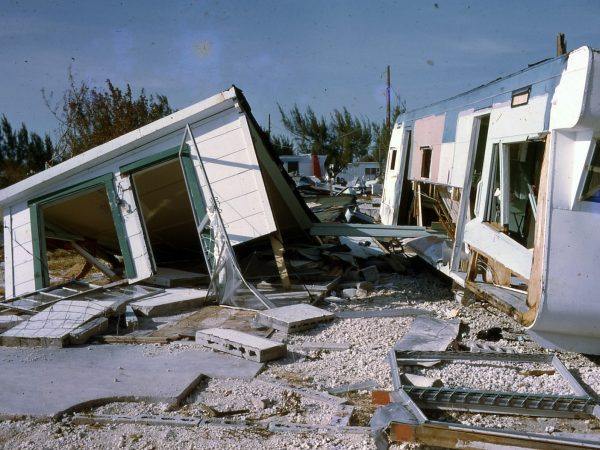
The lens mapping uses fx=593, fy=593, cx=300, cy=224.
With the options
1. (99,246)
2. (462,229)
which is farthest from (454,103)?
(99,246)

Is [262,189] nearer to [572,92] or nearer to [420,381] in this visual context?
[420,381]

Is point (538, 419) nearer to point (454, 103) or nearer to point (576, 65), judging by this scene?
point (576, 65)

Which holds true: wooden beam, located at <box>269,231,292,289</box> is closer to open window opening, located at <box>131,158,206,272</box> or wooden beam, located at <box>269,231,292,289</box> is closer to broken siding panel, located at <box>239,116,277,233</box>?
broken siding panel, located at <box>239,116,277,233</box>

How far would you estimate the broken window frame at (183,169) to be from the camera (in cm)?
839

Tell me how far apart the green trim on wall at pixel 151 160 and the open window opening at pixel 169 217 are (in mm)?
115

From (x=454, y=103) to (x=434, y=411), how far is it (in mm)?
4973

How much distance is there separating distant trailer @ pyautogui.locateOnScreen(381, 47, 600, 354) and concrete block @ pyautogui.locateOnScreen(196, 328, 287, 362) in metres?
2.18

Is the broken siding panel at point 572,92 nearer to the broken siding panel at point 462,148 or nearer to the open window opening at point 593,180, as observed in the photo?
the open window opening at point 593,180

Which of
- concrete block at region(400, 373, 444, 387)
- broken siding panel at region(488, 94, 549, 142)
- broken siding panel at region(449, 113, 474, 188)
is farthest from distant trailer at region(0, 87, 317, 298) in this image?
concrete block at region(400, 373, 444, 387)

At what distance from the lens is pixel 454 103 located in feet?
26.6

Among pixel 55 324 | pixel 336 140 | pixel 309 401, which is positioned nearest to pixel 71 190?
pixel 55 324

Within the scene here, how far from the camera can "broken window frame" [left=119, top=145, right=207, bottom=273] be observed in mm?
8391

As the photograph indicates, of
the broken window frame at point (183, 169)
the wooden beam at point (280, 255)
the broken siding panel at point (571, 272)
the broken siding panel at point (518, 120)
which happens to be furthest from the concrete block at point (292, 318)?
the broken siding panel at point (518, 120)

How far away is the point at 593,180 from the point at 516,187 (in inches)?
104
